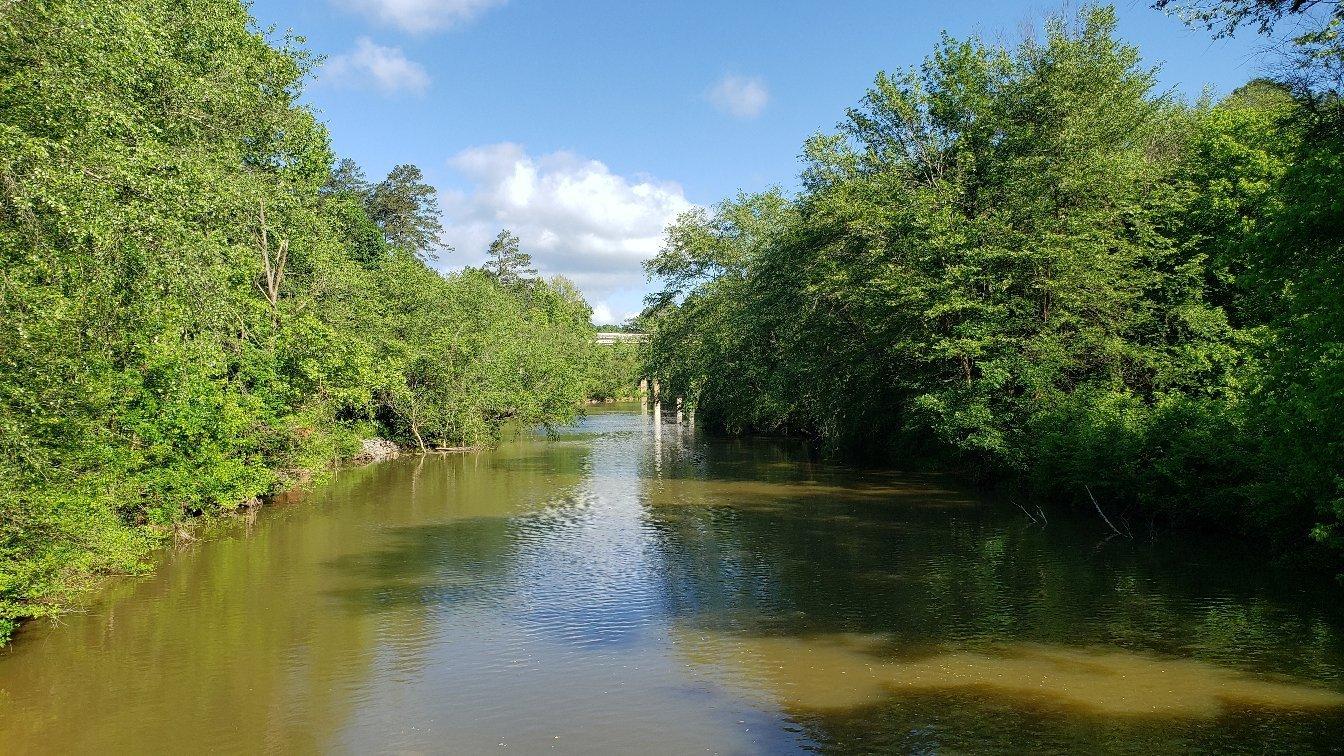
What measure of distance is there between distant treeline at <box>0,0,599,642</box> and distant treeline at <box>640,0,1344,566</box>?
14.8 metres

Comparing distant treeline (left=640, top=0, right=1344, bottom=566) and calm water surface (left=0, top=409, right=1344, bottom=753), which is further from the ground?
distant treeline (left=640, top=0, right=1344, bottom=566)

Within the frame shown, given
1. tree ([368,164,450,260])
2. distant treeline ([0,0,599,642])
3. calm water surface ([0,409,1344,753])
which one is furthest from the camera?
tree ([368,164,450,260])

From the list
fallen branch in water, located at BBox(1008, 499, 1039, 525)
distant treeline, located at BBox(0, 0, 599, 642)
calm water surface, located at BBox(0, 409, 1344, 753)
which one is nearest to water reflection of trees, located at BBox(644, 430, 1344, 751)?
calm water surface, located at BBox(0, 409, 1344, 753)

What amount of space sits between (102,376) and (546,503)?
51.0 ft

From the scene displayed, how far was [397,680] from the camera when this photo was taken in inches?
474

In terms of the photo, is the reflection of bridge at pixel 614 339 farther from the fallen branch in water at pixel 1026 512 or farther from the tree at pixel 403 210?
the fallen branch in water at pixel 1026 512

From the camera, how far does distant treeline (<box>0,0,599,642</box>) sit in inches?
446

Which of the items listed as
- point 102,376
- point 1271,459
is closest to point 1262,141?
point 1271,459

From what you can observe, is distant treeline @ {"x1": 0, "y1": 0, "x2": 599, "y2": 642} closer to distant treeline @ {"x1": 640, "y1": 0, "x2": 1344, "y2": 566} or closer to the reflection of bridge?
distant treeline @ {"x1": 640, "y1": 0, "x2": 1344, "y2": 566}

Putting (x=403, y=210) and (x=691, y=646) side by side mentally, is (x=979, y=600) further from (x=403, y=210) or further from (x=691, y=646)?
(x=403, y=210)

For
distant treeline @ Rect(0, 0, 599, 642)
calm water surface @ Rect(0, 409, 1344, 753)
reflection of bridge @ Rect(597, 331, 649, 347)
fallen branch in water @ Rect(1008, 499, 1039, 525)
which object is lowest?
calm water surface @ Rect(0, 409, 1344, 753)

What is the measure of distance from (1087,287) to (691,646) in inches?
716

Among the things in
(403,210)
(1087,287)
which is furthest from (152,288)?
(403,210)

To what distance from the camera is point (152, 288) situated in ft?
42.1
